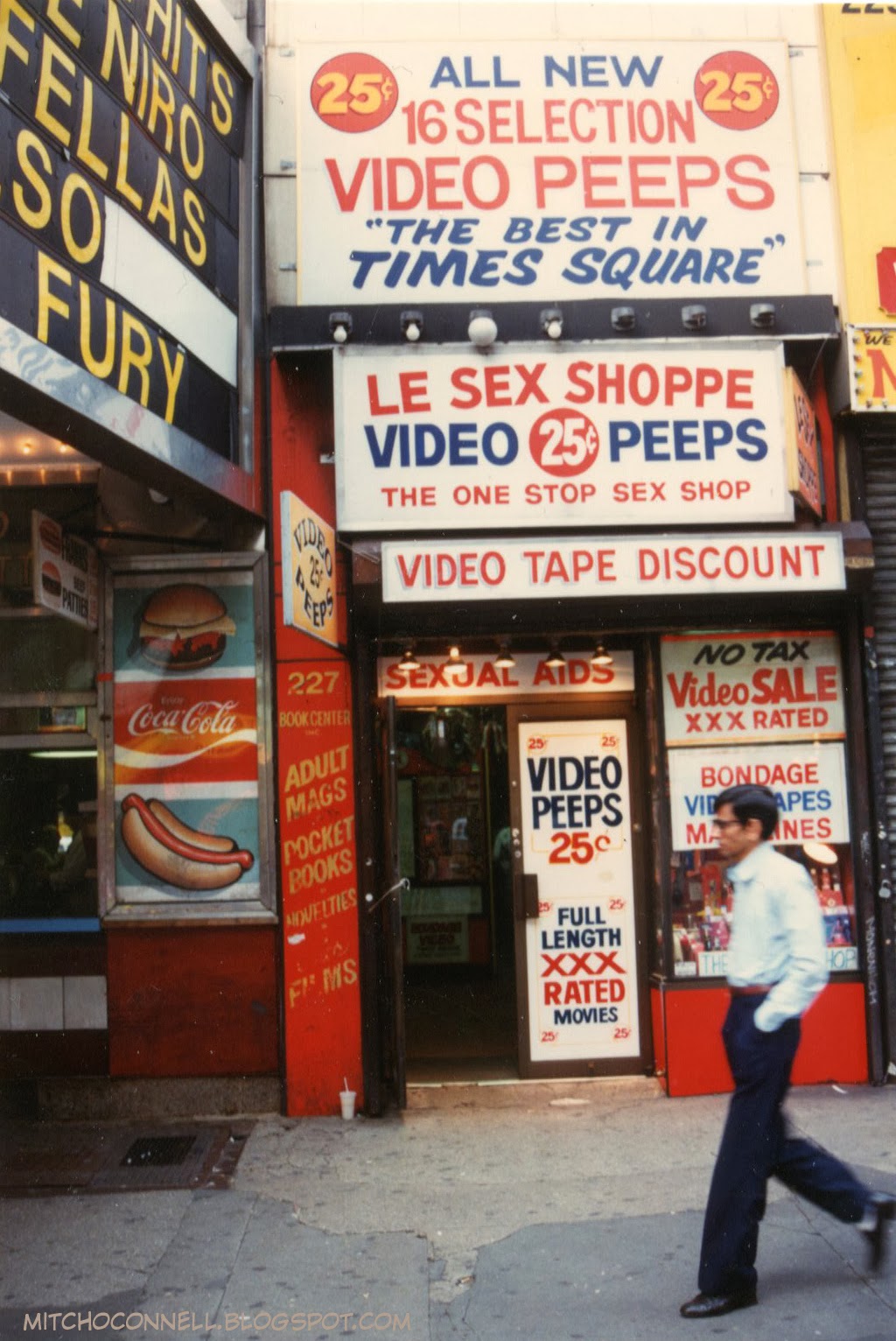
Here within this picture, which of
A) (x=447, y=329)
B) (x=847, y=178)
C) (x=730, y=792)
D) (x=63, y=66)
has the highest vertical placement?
(x=847, y=178)

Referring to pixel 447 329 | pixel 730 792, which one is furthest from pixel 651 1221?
pixel 447 329

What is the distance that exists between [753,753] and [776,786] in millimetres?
267

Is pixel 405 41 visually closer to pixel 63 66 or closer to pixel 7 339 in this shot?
pixel 63 66

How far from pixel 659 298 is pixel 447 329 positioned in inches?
57.2

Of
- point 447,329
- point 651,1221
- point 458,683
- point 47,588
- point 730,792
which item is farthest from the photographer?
point 458,683

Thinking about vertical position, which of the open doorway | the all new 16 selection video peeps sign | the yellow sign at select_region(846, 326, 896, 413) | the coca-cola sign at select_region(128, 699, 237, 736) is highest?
the all new 16 selection video peeps sign

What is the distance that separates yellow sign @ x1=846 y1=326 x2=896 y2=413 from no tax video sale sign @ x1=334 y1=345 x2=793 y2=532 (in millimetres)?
531

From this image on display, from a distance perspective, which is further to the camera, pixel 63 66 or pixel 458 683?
pixel 458 683

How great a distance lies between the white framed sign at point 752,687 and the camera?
7574 mm

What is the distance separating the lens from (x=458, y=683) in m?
7.82

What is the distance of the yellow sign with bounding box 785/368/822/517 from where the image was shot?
7.17 metres

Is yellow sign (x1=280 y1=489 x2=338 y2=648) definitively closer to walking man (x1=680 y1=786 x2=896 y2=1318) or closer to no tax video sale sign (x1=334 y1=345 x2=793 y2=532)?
no tax video sale sign (x1=334 y1=345 x2=793 y2=532)

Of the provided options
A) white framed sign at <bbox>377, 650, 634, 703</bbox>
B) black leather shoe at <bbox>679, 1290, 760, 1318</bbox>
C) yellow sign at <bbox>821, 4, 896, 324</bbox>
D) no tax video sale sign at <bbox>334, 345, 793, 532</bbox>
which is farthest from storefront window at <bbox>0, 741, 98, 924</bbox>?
yellow sign at <bbox>821, 4, 896, 324</bbox>

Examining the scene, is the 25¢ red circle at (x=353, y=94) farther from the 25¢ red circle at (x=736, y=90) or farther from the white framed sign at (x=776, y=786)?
the white framed sign at (x=776, y=786)
